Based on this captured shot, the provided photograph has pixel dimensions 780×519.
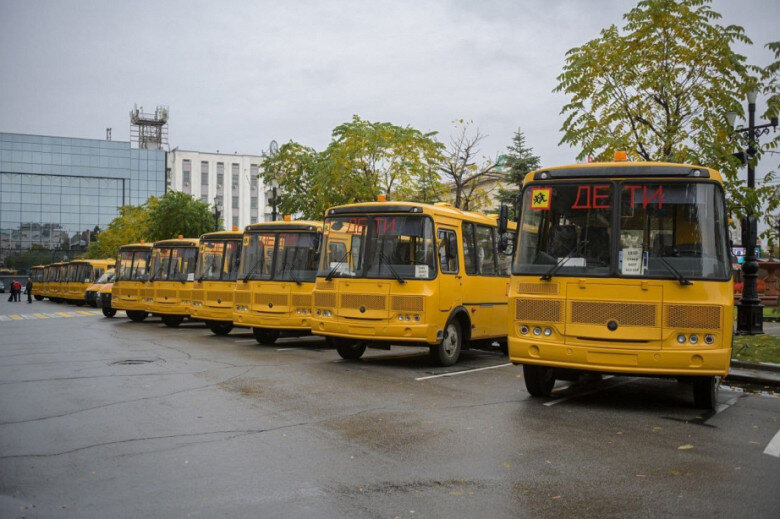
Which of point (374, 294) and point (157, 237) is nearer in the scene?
point (374, 294)

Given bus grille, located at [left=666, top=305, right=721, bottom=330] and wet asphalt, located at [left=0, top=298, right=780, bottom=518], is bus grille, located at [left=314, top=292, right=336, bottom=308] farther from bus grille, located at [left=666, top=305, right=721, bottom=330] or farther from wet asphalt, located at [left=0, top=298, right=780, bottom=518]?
bus grille, located at [left=666, top=305, right=721, bottom=330]

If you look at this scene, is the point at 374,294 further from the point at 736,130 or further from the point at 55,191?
the point at 55,191

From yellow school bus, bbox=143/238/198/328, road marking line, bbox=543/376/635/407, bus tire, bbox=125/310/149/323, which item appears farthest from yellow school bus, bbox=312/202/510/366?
bus tire, bbox=125/310/149/323

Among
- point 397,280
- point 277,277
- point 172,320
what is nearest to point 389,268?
point 397,280

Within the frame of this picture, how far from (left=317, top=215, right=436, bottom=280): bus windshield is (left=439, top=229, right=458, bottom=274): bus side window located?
25 centimetres

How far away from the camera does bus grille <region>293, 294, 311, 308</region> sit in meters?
16.0

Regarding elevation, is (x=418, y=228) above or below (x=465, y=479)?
above

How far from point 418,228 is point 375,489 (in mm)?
7485

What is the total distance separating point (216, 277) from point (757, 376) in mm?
13207

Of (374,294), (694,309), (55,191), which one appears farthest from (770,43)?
(55,191)

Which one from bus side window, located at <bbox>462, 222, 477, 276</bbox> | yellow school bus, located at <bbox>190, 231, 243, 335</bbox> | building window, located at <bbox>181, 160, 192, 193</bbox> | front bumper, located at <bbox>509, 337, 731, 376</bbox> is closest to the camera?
front bumper, located at <bbox>509, 337, 731, 376</bbox>

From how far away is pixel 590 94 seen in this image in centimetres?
1645

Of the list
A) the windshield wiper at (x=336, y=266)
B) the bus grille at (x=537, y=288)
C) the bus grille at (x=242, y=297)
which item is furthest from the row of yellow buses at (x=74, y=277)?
the bus grille at (x=537, y=288)

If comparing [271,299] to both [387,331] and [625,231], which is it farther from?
[625,231]
